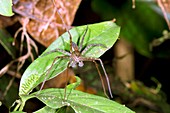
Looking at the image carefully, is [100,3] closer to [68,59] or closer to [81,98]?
[68,59]

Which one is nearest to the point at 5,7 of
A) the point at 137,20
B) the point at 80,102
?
the point at 80,102

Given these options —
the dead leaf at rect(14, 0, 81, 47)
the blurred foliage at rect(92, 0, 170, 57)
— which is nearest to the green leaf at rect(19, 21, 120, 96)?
the dead leaf at rect(14, 0, 81, 47)

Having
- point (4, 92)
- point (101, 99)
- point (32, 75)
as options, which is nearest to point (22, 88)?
point (32, 75)

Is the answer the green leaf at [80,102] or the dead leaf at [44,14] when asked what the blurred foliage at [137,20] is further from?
the green leaf at [80,102]

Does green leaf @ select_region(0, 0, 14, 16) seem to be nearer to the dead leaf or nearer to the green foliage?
the green foliage

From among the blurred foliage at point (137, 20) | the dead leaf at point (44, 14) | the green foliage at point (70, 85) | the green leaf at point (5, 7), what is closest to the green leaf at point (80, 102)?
the green foliage at point (70, 85)
